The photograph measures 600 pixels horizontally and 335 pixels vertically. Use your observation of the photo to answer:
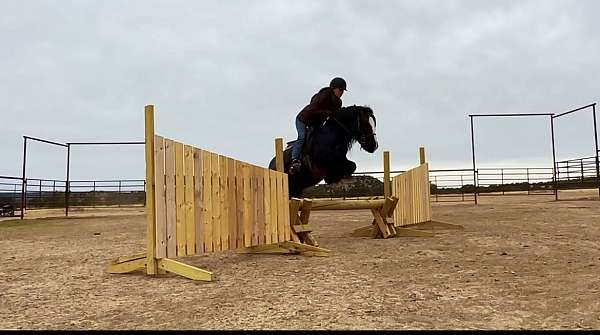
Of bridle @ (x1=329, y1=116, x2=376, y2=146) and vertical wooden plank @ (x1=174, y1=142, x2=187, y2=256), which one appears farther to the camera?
bridle @ (x1=329, y1=116, x2=376, y2=146)

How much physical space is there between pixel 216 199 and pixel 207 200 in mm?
124

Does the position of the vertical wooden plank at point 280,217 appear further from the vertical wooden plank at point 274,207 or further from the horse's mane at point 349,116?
the horse's mane at point 349,116

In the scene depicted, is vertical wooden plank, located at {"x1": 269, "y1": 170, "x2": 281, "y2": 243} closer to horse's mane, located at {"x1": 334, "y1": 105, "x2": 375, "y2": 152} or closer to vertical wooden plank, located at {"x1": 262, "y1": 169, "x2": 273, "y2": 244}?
vertical wooden plank, located at {"x1": 262, "y1": 169, "x2": 273, "y2": 244}

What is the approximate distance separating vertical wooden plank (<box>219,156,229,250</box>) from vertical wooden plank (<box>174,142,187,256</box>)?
1.62 ft

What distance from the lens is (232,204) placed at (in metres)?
4.64

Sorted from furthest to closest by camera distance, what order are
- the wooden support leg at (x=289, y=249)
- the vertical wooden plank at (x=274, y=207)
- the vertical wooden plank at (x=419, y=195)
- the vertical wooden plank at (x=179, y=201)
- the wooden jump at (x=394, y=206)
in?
1. the vertical wooden plank at (x=419, y=195)
2. the wooden jump at (x=394, y=206)
3. the vertical wooden plank at (x=274, y=207)
4. the wooden support leg at (x=289, y=249)
5. the vertical wooden plank at (x=179, y=201)

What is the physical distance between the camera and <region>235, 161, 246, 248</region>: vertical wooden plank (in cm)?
470

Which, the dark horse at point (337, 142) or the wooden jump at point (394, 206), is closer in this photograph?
the dark horse at point (337, 142)

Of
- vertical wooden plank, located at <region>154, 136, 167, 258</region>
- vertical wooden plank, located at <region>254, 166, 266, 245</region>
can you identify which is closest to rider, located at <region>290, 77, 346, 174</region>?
Answer: vertical wooden plank, located at <region>254, 166, 266, 245</region>

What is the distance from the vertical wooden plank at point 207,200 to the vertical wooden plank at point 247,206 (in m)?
0.52

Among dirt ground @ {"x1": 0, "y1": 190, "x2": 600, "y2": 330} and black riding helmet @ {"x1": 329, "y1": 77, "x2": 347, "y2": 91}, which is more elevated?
black riding helmet @ {"x1": 329, "y1": 77, "x2": 347, "y2": 91}

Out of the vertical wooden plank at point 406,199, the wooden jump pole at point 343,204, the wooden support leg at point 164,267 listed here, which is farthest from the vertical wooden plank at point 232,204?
the vertical wooden plank at point 406,199

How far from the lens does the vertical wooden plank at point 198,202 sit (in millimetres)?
4152

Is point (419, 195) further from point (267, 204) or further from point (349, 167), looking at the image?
point (267, 204)
